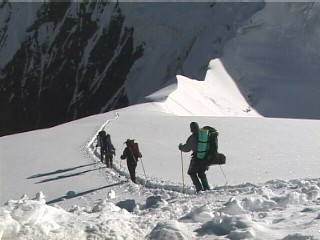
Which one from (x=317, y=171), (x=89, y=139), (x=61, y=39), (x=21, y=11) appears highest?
(x=21, y=11)

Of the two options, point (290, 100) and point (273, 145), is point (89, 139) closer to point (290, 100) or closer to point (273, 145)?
point (273, 145)

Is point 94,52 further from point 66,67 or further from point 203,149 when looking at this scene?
point 203,149

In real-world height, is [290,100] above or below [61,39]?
below

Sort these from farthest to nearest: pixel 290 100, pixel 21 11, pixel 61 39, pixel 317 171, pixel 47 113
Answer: pixel 21 11 → pixel 61 39 → pixel 47 113 → pixel 290 100 → pixel 317 171

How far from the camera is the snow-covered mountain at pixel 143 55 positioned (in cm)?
4347

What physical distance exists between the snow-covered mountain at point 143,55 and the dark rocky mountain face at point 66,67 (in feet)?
0.50

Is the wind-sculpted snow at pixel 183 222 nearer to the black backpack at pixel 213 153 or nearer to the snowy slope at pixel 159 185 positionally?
the snowy slope at pixel 159 185

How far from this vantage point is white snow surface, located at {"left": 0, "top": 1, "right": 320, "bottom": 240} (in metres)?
5.57

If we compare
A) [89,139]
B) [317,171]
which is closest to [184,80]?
[89,139]

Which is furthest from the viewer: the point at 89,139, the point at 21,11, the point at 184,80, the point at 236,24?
the point at 21,11

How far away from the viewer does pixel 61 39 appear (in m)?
84.8

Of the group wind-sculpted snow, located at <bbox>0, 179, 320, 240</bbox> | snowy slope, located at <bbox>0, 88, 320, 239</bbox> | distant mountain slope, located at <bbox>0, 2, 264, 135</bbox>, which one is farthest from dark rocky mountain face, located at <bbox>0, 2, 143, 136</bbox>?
wind-sculpted snow, located at <bbox>0, 179, 320, 240</bbox>

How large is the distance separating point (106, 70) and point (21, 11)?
27941 millimetres

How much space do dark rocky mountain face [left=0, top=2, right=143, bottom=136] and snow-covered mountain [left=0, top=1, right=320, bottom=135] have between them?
15cm
